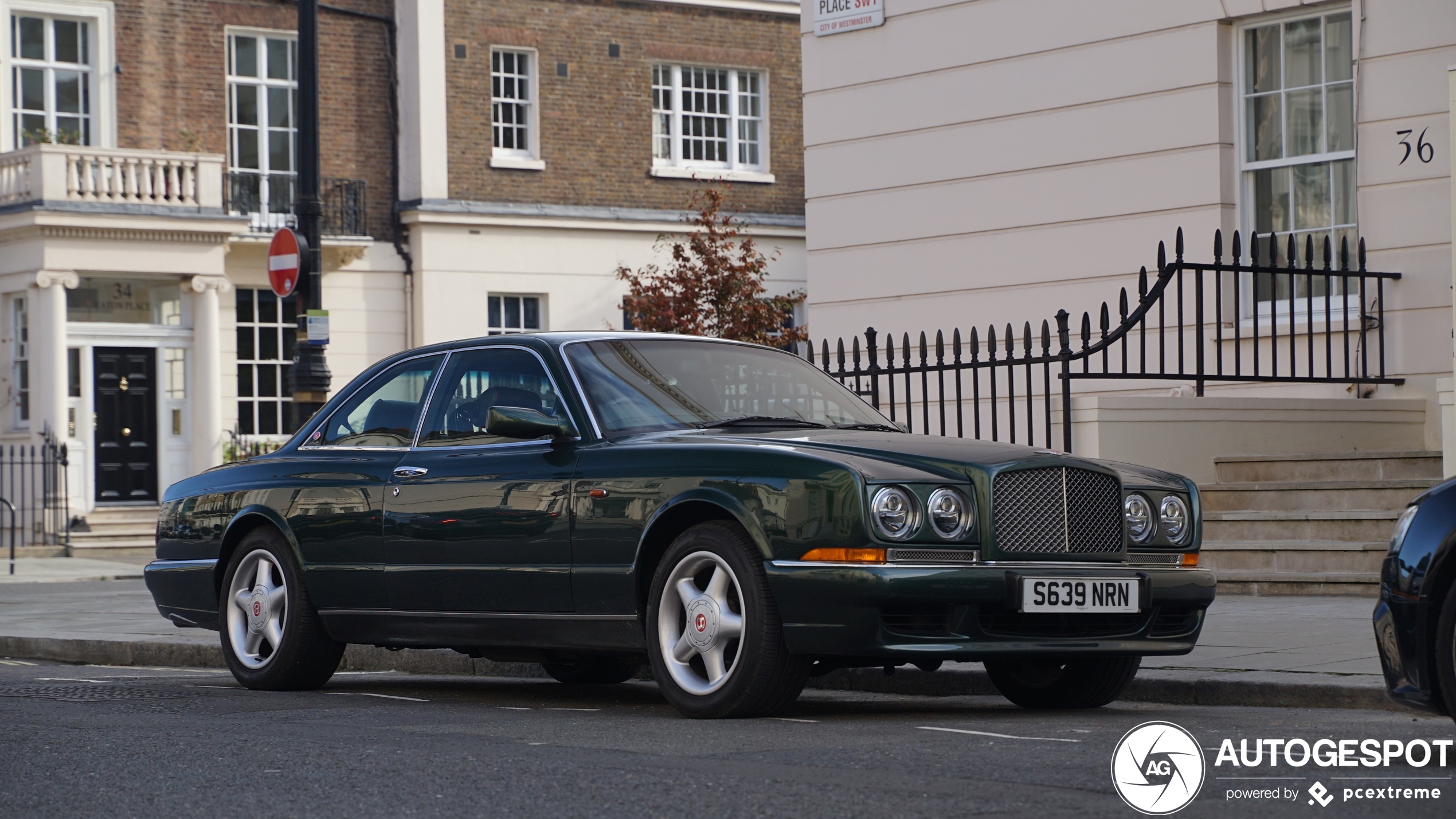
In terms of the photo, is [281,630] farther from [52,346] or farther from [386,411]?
[52,346]

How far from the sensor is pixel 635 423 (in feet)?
26.3

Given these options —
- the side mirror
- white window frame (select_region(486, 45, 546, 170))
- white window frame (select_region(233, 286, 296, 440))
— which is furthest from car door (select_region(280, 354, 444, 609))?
white window frame (select_region(486, 45, 546, 170))

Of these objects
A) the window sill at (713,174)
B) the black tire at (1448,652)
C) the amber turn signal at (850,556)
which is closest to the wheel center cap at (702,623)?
the amber turn signal at (850,556)

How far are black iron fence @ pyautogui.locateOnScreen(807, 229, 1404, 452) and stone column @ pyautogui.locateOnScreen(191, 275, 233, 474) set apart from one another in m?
13.7

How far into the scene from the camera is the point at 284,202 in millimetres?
29562

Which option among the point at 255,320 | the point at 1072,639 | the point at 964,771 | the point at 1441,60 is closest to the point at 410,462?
the point at 1072,639

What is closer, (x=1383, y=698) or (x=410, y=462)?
(x=1383, y=698)

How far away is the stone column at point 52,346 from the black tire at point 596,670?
19.2 metres

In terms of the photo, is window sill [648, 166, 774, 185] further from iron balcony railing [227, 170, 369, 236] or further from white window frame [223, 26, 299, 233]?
white window frame [223, 26, 299, 233]

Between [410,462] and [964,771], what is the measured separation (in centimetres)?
356

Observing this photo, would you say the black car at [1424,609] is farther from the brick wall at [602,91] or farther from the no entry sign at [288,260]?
the brick wall at [602,91]

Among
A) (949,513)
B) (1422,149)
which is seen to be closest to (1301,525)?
(1422,149)

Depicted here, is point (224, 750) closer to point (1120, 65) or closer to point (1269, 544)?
point (1269, 544)

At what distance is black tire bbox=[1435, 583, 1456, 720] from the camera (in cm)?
592
